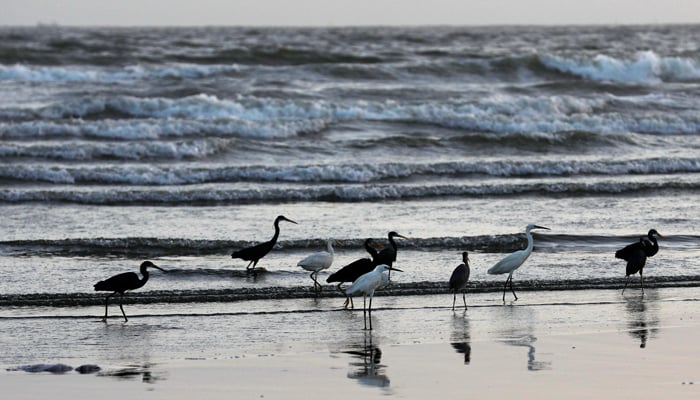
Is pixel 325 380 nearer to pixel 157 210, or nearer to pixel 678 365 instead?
pixel 678 365

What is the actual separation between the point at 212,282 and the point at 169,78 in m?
24.5

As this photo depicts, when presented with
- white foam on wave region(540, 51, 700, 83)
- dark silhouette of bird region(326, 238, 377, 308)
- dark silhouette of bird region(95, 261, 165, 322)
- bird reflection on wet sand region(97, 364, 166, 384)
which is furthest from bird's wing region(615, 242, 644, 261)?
white foam on wave region(540, 51, 700, 83)

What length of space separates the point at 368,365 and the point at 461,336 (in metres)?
1.24

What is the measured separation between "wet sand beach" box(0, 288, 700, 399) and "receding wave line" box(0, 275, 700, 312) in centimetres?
27

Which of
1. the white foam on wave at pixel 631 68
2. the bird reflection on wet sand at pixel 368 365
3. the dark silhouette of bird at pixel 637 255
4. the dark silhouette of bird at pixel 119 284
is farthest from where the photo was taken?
the white foam on wave at pixel 631 68

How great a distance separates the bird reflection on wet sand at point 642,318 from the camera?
31.9ft

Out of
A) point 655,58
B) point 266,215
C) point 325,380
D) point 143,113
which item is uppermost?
point 655,58

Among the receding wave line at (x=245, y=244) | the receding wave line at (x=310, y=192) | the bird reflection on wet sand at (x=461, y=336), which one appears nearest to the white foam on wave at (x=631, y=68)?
the receding wave line at (x=310, y=192)

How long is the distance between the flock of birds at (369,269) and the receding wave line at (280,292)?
14 centimetres

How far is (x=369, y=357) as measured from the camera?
29.8 ft

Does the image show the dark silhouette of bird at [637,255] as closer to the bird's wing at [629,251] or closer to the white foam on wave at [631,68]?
the bird's wing at [629,251]

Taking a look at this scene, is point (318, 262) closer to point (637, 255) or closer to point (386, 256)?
point (386, 256)

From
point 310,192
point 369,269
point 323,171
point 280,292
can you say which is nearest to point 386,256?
point 369,269

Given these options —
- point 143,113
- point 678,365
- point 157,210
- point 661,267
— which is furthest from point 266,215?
point 143,113
